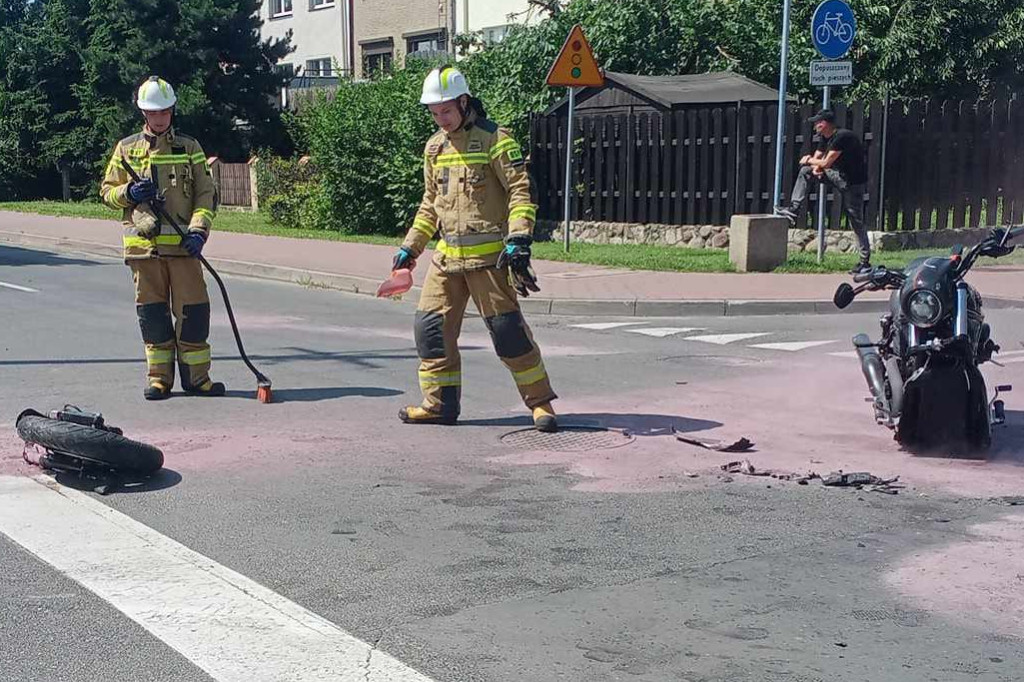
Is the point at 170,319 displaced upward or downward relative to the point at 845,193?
downward

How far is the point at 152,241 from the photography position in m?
8.64

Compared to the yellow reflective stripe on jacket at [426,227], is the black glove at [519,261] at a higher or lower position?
lower

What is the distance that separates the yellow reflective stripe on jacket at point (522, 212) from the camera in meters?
7.39

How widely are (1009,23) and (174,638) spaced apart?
24.1 m

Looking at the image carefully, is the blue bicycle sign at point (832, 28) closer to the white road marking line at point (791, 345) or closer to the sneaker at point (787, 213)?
the sneaker at point (787, 213)

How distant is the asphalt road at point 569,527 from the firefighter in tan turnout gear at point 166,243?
341mm

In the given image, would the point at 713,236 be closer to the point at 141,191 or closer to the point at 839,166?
the point at 839,166

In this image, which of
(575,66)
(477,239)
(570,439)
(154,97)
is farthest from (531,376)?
(575,66)

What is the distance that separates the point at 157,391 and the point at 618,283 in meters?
7.54

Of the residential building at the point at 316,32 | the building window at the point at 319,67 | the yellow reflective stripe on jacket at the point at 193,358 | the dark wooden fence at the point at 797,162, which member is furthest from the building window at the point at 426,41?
the yellow reflective stripe on jacket at the point at 193,358

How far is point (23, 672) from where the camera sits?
408 cm

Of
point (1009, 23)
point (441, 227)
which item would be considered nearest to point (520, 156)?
point (441, 227)

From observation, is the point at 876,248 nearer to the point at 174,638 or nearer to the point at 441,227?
the point at 441,227

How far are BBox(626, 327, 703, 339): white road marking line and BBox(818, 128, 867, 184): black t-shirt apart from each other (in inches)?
181
